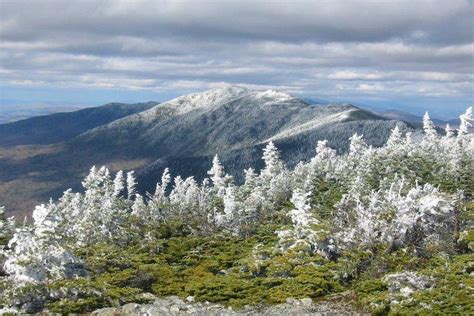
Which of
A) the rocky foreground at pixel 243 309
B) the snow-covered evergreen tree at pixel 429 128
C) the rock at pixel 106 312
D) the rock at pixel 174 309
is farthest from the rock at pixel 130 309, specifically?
the snow-covered evergreen tree at pixel 429 128

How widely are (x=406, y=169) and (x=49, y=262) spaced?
4774 cm

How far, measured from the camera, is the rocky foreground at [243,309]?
30.8 meters

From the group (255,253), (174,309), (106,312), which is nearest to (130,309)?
(106,312)

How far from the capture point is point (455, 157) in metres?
67.7

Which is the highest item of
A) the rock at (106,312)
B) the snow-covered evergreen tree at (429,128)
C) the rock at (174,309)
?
the snow-covered evergreen tree at (429,128)

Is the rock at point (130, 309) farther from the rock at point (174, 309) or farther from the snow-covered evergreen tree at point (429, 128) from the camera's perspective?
the snow-covered evergreen tree at point (429, 128)

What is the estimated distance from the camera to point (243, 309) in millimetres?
31891

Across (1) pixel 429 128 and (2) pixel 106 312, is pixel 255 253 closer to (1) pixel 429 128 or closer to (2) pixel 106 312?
(2) pixel 106 312

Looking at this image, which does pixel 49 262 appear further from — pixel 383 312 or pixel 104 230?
pixel 383 312

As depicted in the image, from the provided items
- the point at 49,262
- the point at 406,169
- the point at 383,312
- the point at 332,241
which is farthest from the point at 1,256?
the point at 406,169

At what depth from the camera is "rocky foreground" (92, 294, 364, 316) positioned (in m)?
30.8

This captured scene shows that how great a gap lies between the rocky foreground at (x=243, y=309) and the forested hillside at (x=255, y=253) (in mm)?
782

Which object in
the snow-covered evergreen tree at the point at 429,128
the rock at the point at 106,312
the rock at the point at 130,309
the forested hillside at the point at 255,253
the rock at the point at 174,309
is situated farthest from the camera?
the snow-covered evergreen tree at the point at 429,128

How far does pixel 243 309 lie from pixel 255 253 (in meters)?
10.2
